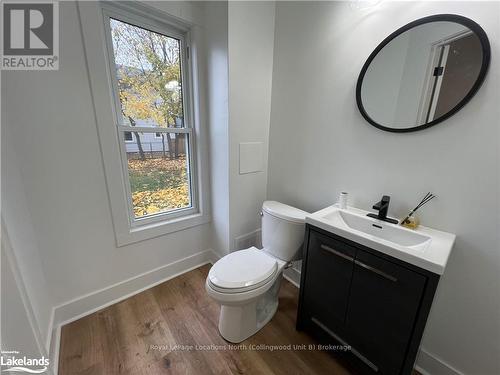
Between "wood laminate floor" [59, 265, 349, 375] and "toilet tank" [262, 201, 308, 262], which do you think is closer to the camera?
"wood laminate floor" [59, 265, 349, 375]

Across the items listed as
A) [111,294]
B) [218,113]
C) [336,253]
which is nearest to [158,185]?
[218,113]

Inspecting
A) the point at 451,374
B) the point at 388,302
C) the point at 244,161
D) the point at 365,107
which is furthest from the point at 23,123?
the point at 451,374

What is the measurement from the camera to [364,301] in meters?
1.01

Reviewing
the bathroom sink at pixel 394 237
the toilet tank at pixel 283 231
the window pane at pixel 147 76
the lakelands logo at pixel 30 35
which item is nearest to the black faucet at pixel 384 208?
the bathroom sink at pixel 394 237

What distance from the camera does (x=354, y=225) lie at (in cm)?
126

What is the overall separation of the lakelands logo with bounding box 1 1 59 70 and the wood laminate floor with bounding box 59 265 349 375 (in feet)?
5.32

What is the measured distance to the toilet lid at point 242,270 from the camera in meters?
1.20

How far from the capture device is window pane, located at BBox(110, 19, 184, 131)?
1.42 m

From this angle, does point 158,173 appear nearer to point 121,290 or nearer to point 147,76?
point 147,76

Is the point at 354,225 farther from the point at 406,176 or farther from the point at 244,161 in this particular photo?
the point at 244,161

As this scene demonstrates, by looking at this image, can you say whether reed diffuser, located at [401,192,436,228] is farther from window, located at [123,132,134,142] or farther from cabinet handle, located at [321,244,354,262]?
window, located at [123,132,134,142]

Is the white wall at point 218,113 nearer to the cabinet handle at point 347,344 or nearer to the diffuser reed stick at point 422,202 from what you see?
the cabinet handle at point 347,344

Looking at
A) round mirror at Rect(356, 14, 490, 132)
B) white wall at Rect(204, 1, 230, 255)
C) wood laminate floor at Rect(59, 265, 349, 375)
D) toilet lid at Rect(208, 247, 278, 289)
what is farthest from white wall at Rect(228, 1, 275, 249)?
round mirror at Rect(356, 14, 490, 132)

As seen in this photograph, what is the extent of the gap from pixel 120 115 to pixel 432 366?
246 centimetres
